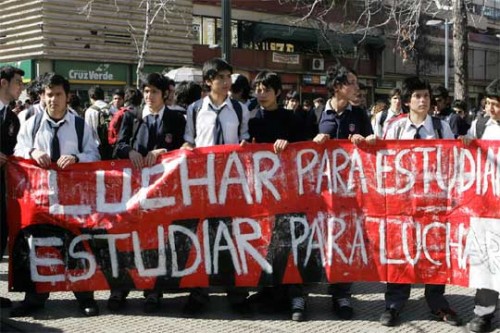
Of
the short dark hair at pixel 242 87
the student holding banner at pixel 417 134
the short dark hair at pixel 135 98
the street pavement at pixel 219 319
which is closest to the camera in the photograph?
the street pavement at pixel 219 319

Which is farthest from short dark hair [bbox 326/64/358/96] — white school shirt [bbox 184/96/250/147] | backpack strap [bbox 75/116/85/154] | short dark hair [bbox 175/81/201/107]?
short dark hair [bbox 175/81/201/107]

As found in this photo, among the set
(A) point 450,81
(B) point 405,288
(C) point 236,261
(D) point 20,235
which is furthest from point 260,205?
(A) point 450,81

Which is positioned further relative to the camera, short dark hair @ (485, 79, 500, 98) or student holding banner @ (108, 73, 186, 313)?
student holding banner @ (108, 73, 186, 313)

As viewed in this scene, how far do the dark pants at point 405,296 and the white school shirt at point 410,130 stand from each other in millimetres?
1126

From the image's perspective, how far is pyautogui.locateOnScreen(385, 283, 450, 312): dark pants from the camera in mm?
4902

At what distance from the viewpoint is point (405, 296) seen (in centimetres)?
493

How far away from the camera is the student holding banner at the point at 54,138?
→ 5105mm

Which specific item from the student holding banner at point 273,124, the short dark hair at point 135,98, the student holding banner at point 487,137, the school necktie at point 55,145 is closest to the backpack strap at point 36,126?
the school necktie at point 55,145

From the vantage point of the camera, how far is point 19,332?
181 inches

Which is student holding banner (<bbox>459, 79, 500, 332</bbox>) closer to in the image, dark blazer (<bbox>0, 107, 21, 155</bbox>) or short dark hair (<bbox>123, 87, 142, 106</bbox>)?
dark blazer (<bbox>0, 107, 21, 155</bbox>)

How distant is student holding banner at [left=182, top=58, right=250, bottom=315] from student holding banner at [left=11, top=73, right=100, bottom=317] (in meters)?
0.82

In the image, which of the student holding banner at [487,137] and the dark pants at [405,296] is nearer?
the student holding banner at [487,137]

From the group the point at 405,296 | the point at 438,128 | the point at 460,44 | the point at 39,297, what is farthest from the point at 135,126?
the point at 460,44

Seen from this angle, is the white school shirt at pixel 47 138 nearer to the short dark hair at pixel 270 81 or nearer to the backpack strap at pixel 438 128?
the short dark hair at pixel 270 81
